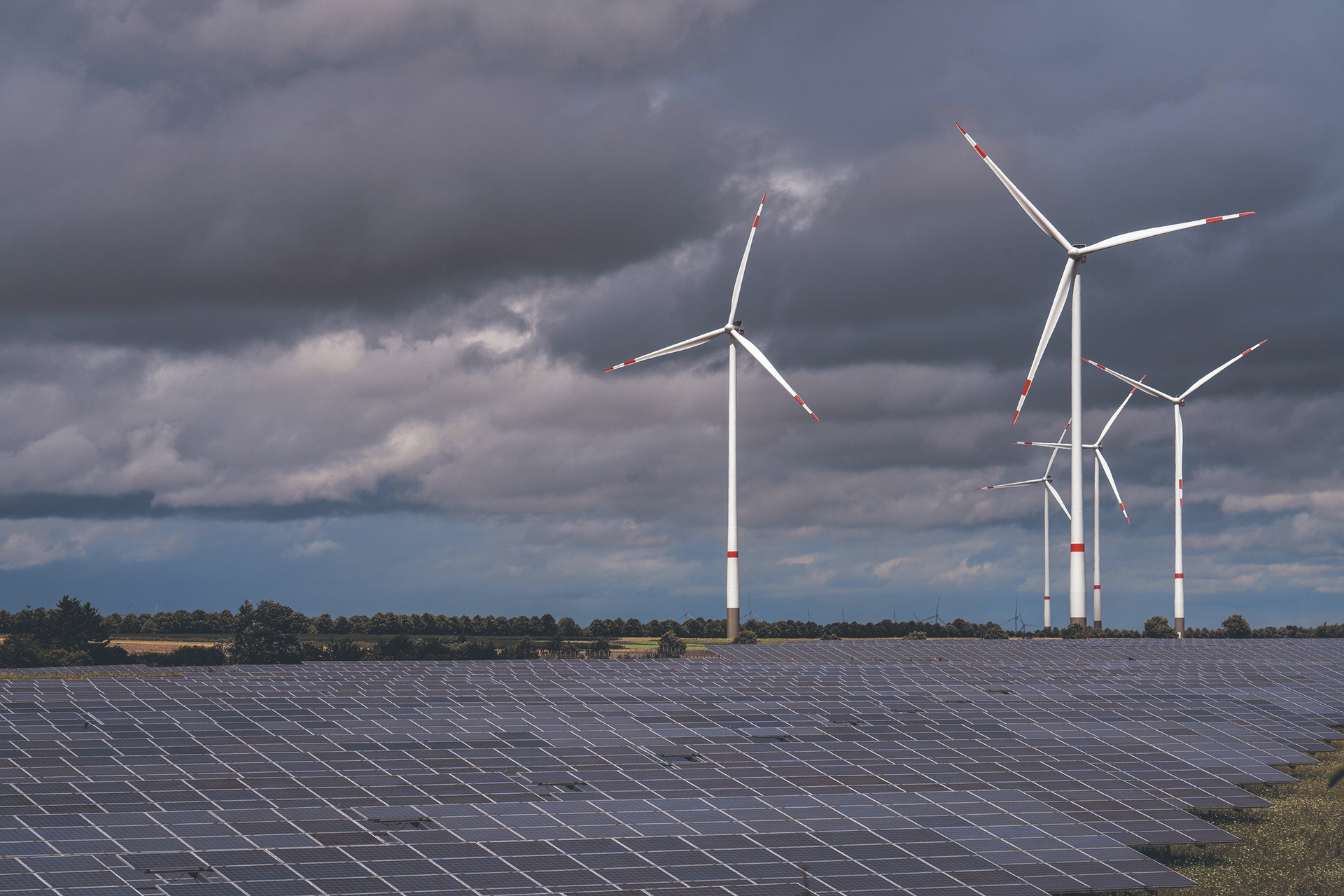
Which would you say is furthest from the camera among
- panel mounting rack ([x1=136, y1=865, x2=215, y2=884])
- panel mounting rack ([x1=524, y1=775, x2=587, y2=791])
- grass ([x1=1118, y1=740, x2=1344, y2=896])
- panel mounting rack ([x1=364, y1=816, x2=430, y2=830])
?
panel mounting rack ([x1=524, y1=775, x2=587, y2=791])

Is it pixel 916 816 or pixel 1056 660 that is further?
pixel 1056 660

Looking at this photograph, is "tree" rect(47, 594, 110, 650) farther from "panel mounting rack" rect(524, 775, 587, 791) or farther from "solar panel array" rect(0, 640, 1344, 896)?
"panel mounting rack" rect(524, 775, 587, 791)

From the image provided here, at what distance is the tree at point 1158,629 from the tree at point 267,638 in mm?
→ 81183

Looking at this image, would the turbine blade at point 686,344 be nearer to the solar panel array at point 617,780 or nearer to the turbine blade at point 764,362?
the turbine blade at point 764,362

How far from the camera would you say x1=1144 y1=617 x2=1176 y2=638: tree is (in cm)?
11681

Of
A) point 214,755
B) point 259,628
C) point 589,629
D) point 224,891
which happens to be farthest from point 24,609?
point 224,891

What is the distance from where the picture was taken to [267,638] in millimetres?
100250

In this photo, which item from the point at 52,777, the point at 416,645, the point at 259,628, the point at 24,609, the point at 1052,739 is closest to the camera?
the point at 52,777

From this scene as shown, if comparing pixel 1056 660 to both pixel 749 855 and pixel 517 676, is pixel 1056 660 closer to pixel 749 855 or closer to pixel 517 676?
pixel 517 676

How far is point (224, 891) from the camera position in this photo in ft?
90.2

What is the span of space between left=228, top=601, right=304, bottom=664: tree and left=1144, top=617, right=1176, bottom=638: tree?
8118cm

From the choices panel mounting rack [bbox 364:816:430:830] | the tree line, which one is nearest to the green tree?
the tree line

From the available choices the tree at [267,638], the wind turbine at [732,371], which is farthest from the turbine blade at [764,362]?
the tree at [267,638]

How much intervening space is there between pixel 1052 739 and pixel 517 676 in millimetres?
25436
